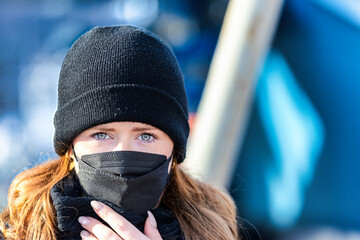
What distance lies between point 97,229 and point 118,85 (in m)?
0.55

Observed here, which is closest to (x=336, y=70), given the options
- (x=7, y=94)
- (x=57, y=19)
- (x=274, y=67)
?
(x=274, y=67)

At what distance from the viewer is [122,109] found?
1897mm

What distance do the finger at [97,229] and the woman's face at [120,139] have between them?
0.80 feet

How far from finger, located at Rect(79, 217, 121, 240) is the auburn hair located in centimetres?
14

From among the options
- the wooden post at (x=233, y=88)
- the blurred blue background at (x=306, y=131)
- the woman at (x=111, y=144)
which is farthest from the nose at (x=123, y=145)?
the blurred blue background at (x=306, y=131)

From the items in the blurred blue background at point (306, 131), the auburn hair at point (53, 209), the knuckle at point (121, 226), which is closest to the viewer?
the knuckle at point (121, 226)

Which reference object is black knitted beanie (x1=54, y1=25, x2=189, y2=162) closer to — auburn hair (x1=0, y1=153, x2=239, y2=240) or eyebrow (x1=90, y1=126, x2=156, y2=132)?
eyebrow (x1=90, y1=126, x2=156, y2=132)

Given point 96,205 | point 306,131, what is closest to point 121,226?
point 96,205

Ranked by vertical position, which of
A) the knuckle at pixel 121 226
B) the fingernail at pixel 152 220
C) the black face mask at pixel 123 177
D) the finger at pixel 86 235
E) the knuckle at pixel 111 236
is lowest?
the finger at pixel 86 235

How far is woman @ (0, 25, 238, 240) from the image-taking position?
188 cm

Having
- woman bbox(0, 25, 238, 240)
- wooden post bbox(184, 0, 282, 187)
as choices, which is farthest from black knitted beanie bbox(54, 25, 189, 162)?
wooden post bbox(184, 0, 282, 187)

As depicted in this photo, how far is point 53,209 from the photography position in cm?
195

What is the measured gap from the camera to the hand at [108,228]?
5.99 ft

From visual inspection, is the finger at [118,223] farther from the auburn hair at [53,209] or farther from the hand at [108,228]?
the auburn hair at [53,209]
